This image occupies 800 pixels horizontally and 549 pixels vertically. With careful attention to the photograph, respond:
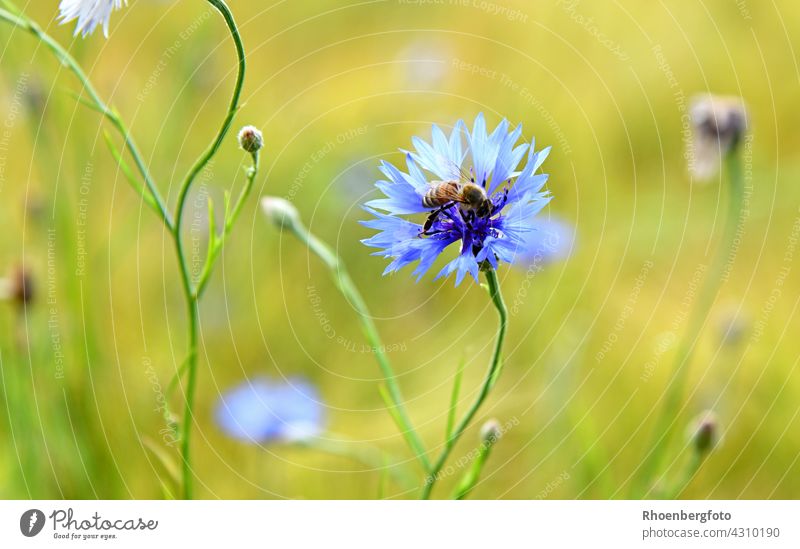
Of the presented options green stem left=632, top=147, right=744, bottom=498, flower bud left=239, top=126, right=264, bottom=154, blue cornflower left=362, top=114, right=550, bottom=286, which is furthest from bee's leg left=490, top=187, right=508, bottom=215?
green stem left=632, top=147, right=744, bottom=498

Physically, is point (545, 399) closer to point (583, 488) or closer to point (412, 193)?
point (583, 488)

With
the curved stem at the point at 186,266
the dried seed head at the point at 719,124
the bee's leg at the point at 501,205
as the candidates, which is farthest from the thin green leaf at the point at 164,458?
the dried seed head at the point at 719,124

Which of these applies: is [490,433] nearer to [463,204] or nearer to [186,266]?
[463,204]

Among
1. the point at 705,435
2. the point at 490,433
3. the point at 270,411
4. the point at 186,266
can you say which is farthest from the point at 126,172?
the point at 705,435

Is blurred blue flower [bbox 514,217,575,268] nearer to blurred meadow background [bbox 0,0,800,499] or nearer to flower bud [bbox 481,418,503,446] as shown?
blurred meadow background [bbox 0,0,800,499]

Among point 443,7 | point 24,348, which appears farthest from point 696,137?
point 24,348

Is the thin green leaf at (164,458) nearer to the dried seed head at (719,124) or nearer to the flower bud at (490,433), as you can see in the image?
the flower bud at (490,433)
